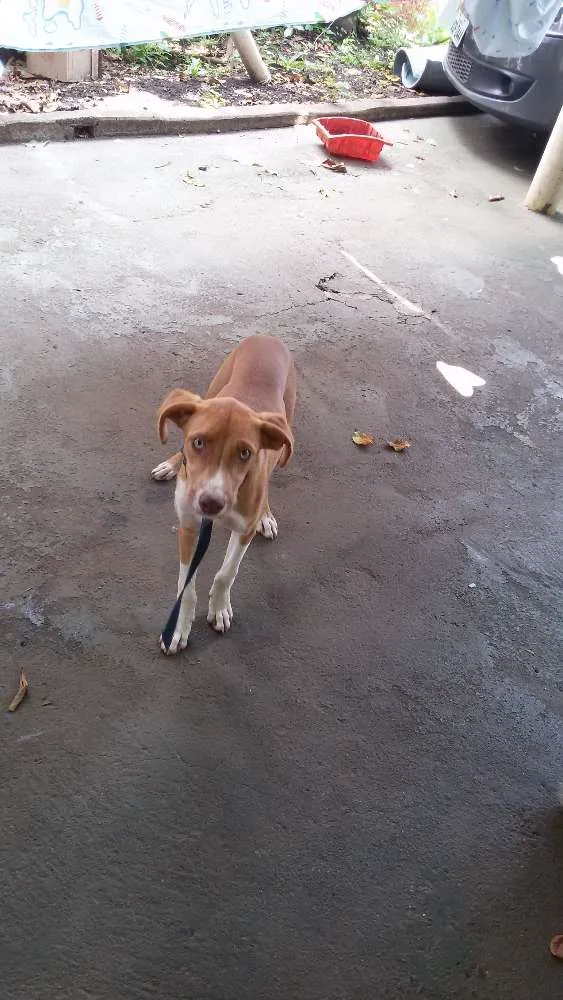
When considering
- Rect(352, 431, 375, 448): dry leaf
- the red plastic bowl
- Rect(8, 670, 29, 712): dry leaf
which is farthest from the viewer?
the red plastic bowl

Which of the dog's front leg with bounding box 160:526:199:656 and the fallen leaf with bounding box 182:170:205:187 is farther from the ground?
the dog's front leg with bounding box 160:526:199:656

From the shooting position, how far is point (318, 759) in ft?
9.39

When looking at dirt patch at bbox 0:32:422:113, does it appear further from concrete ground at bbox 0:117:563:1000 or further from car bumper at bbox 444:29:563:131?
concrete ground at bbox 0:117:563:1000

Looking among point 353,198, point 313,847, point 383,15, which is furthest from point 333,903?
point 383,15

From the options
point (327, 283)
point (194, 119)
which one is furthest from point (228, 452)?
point (194, 119)

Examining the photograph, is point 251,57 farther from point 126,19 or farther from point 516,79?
point 516,79

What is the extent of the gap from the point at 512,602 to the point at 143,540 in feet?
6.19

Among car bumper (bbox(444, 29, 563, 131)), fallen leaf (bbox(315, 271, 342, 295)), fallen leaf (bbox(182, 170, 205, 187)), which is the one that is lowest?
fallen leaf (bbox(315, 271, 342, 295))

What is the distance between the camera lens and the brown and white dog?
251cm

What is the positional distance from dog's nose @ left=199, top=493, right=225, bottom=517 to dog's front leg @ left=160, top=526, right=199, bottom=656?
467 millimetres

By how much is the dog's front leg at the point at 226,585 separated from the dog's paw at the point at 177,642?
0.49ft

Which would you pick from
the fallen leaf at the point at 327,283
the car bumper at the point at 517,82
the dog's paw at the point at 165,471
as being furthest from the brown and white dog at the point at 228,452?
the car bumper at the point at 517,82

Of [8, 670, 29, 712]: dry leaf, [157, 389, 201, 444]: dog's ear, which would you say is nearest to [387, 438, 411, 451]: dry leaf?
[157, 389, 201, 444]: dog's ear

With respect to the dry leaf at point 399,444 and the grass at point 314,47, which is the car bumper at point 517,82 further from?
the dry leaf at point 399,444
